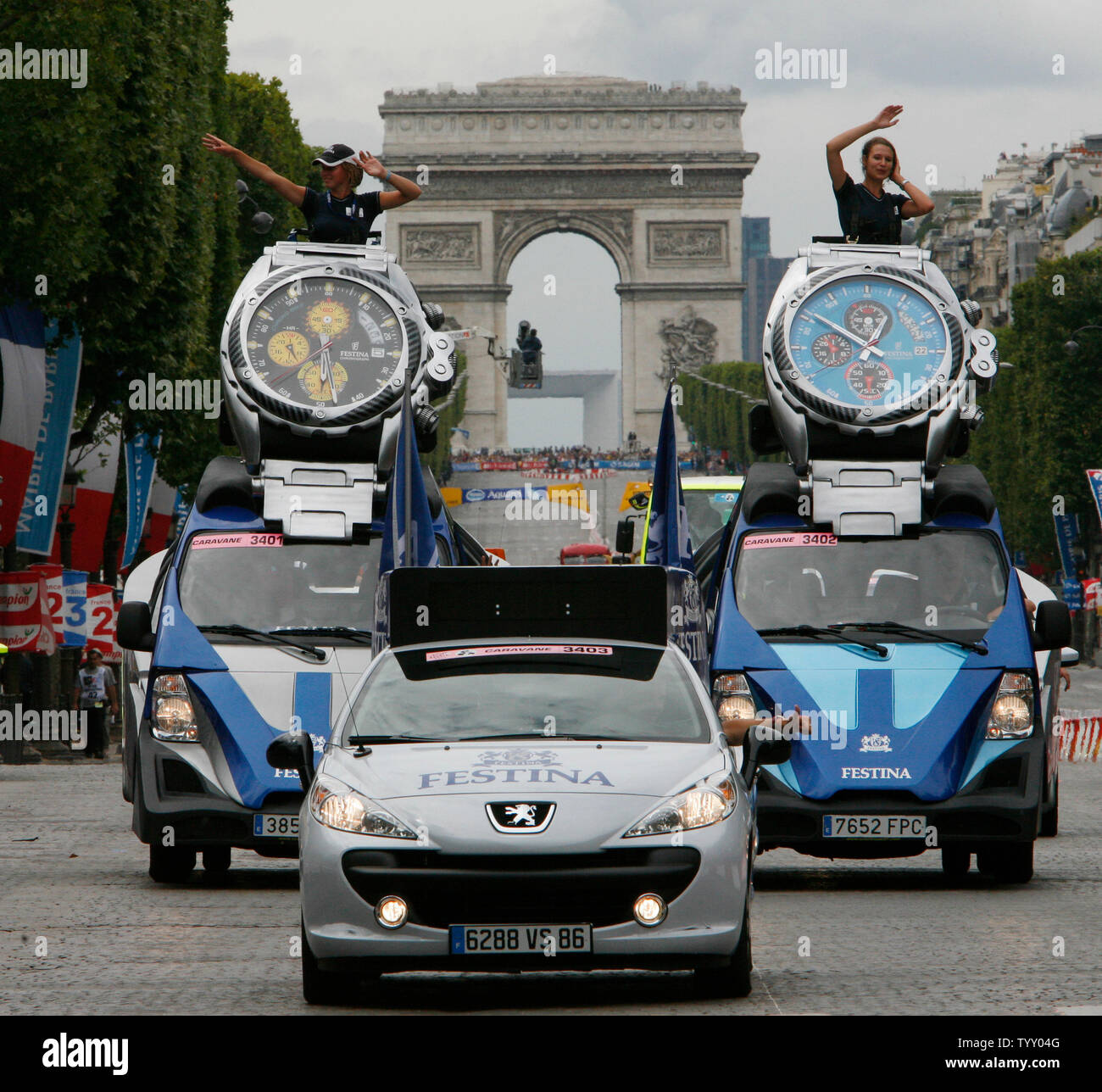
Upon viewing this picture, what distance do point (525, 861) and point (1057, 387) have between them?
48719mm

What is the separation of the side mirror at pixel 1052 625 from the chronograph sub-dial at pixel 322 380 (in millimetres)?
3716

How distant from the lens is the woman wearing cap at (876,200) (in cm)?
1319

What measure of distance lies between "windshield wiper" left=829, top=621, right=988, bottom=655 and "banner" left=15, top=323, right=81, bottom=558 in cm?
1366

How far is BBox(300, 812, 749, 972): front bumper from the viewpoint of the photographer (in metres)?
7.27

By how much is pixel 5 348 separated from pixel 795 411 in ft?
42.0

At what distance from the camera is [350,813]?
748cm

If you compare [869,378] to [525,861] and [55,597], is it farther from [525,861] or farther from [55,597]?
[55,597]

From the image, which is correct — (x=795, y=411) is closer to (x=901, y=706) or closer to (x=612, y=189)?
(x=901, y=706)

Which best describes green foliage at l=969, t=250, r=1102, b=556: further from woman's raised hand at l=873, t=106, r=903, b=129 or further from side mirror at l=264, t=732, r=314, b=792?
side mirror at l=264, t=732, r=314, b=792

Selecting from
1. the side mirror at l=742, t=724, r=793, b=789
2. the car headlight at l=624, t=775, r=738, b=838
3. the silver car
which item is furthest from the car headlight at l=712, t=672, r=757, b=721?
the car headlight at l=624, t=775, r=738, b=838

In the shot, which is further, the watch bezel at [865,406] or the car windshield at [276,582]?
the watch bezel at [865,406]

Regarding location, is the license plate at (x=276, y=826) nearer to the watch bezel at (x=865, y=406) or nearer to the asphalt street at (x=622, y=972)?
the asphalt street at (x=622, y=972)

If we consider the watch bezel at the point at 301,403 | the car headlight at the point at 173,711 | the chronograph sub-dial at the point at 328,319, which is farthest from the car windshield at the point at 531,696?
the chronograph sub-dial at the point at 328,319

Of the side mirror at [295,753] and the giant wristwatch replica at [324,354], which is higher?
the giant wristwatch replica at [324,354]
